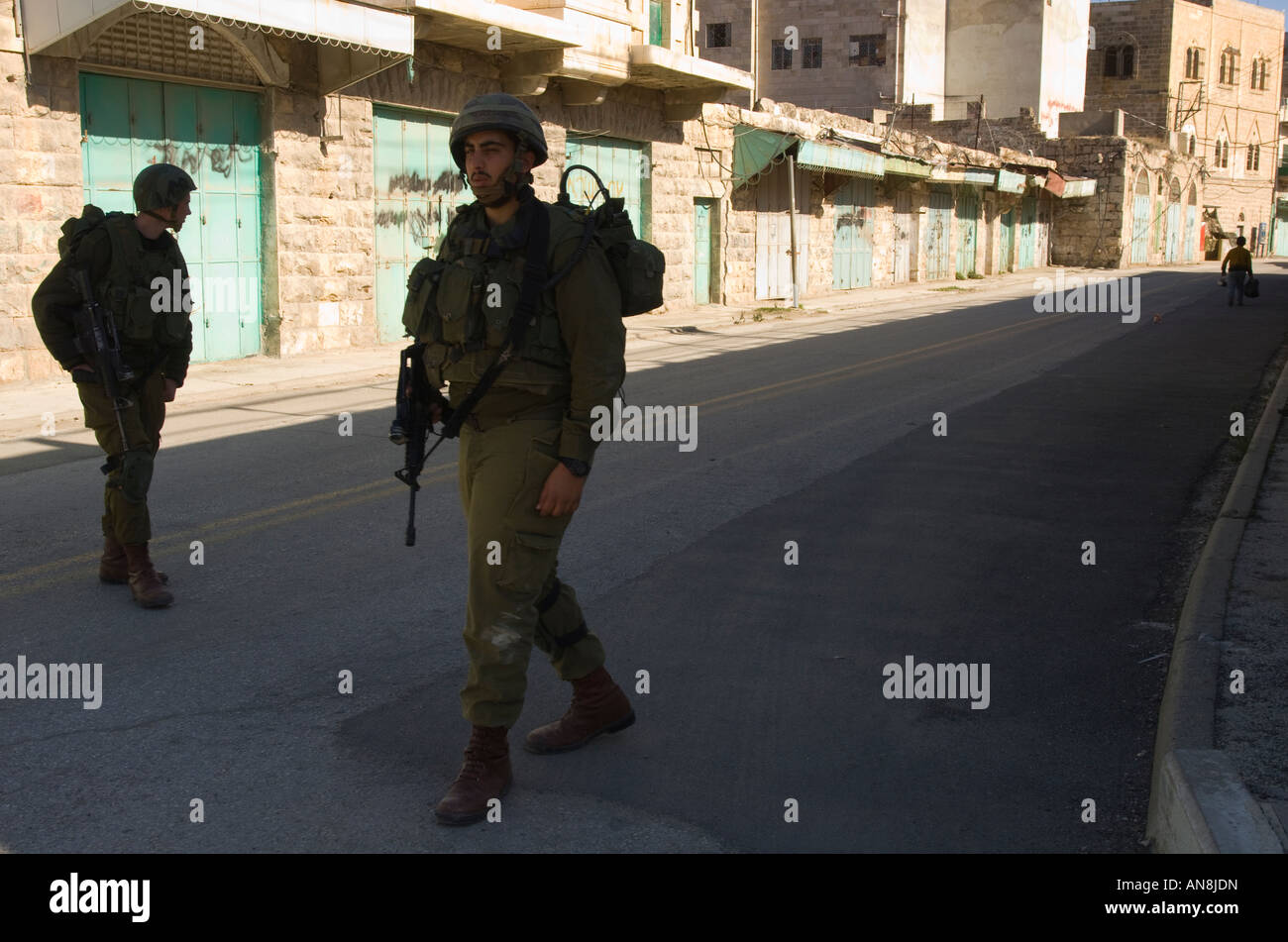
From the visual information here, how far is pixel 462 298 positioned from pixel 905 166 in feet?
99.7

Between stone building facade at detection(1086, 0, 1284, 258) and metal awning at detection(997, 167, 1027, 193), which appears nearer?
metal awning at detection(997, 167, 1027, 193)

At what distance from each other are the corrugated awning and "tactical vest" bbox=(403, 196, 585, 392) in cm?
2257

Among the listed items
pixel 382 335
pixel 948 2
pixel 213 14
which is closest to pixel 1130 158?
pixel 948 2

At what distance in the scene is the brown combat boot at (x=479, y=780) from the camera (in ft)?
12.3

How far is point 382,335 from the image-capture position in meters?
18.3

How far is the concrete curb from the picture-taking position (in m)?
3.32

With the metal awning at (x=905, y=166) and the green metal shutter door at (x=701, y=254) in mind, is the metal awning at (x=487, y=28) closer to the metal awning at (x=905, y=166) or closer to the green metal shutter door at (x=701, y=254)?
the green metal shutter door at (x=701, y=254)

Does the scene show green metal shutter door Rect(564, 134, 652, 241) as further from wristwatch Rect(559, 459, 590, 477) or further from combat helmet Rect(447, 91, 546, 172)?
wristwatch Rect(559, 459, 590, 477)

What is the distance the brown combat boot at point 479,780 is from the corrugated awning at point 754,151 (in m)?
23.0

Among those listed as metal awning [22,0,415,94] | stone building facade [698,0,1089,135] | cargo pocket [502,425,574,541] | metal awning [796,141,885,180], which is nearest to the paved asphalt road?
cargo pocket [502,425,574,541]

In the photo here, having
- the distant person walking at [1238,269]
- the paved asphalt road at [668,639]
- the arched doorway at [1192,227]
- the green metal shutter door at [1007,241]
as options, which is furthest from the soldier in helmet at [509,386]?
the arched doorway at [1192,227]
